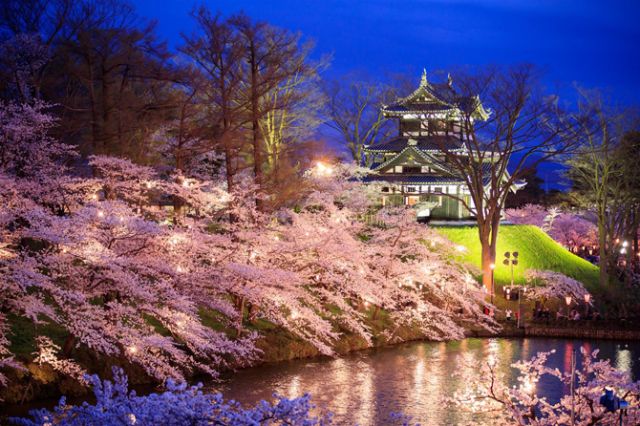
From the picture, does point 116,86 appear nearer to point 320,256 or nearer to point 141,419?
point 320,256

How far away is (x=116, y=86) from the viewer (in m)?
35.3

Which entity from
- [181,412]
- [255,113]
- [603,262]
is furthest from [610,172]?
[181,412]

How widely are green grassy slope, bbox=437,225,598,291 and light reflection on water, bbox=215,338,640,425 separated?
10450 mm

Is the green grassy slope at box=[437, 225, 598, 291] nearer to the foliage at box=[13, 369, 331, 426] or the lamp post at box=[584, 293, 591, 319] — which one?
the lamp post at box=[584, 293, 591, 319]

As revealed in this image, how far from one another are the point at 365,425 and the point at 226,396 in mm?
4242

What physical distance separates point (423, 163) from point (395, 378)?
24943mm

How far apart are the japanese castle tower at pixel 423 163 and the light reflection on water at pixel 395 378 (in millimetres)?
17237

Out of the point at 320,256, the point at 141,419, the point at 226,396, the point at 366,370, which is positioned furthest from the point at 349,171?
the point at 141,419

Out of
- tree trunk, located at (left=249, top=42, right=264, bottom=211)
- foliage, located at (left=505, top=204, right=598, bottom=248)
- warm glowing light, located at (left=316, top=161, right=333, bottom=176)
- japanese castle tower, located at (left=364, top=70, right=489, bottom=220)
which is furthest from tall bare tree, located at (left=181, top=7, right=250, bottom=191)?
foliage, located at (left=505, top=204, right=598, bottom=248)

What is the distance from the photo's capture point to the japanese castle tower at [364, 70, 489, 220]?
45625 mm

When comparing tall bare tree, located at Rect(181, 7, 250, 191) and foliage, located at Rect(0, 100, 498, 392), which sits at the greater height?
tall bare tree, located at Rect(181, 7, 250, 191)

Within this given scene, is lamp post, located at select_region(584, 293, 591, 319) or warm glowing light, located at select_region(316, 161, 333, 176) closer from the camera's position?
lamp post, located at select_region(584, 293, 591, 319)

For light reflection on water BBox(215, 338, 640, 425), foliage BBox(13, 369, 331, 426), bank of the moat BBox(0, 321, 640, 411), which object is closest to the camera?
foliage BBox(13, 369, 331, 426)

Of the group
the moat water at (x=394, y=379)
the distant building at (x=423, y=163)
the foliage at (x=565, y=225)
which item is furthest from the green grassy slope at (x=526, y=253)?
the foliage at (x=565, y=225)
